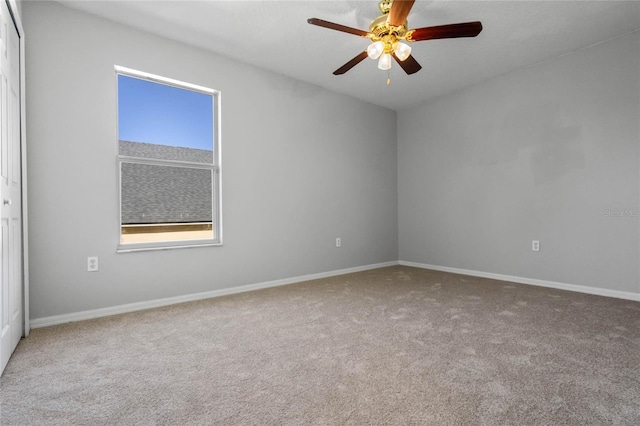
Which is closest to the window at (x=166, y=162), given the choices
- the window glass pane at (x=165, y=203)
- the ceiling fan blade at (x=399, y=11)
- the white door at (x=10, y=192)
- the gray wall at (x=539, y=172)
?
the window glass pane at (x=165, y=203)

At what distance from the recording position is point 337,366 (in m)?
1.83

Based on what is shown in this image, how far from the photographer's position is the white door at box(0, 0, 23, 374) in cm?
185

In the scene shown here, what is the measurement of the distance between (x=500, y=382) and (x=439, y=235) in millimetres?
3350

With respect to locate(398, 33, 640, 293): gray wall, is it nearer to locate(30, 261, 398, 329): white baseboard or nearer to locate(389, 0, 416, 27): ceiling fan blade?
locate(30, 261, 398, 329): white baseboard

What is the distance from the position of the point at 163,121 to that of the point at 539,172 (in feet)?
13.5

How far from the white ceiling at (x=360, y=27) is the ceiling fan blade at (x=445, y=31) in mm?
486

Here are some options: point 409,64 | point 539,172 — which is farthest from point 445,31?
point 539,172

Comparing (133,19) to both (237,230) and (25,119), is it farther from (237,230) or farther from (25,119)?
(237,230)

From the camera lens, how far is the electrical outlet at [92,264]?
108 inches

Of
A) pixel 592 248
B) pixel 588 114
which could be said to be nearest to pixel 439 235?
pixel 592 248

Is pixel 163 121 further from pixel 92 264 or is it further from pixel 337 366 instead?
pixel 337 366

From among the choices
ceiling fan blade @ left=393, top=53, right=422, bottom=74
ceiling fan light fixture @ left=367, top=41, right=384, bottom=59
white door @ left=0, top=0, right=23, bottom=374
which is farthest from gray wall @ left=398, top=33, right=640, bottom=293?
white door @ left=0, top=0, right=23, bottom=374

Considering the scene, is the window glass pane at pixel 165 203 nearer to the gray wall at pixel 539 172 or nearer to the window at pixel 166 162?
the window at pixel 166 162

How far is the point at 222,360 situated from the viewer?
1.92 meters
